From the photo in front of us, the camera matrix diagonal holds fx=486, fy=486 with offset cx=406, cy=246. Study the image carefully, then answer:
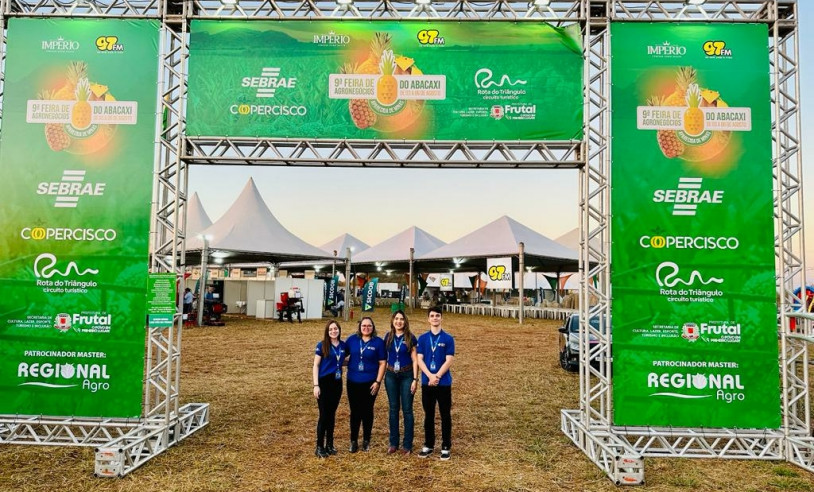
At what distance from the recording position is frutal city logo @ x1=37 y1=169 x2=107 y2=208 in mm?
6227

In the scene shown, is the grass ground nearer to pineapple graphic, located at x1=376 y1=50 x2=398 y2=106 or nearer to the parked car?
the parked car

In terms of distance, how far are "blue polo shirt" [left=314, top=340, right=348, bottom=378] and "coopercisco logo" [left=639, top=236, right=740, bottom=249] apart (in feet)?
12.8

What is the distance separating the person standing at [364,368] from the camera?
18.5ft

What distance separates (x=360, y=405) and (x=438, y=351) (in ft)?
3.79

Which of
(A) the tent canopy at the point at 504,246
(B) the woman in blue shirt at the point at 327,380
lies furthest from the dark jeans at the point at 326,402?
(A) the tent canopy at the point at 504,246

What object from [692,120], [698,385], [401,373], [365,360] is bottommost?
[698,385]

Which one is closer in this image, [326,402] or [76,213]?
[326,402]

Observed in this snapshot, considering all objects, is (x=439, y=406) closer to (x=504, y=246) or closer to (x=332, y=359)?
(x=332, y=359)

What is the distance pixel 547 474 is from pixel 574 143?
4.02 m

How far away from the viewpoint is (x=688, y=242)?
6.04 metres

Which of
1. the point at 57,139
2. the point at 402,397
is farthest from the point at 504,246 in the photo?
the point at 57,139

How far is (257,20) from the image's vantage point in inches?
257

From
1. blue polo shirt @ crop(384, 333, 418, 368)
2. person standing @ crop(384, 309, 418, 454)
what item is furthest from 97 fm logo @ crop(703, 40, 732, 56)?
blue polo shirt @ crop(384, 333, 418, 368)

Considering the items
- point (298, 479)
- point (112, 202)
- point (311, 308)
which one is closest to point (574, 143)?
point (298, 479)
